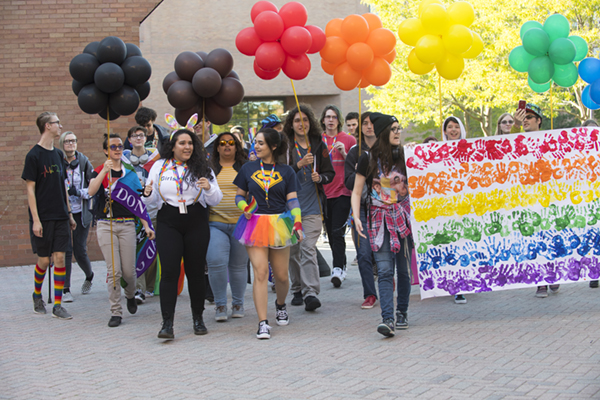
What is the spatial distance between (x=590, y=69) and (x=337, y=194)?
3678 millimetres

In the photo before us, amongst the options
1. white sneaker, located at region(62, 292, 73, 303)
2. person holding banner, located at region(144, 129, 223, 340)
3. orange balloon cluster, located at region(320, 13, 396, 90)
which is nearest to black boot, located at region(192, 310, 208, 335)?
person holding banner, located at region(144, 129, 223, 340)

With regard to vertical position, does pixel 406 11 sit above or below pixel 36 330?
above

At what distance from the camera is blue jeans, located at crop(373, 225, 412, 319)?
591 cm

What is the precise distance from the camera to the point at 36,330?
6.80 metres

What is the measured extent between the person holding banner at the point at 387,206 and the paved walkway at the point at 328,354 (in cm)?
61

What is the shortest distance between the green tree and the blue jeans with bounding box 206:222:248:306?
1227 cm

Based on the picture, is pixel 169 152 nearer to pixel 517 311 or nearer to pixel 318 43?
pixel 318 43

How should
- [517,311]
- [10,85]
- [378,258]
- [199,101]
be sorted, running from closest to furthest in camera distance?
[378,258], [517,311], [199,101], [10,85]

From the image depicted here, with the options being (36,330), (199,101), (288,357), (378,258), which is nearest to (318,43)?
(199,101)

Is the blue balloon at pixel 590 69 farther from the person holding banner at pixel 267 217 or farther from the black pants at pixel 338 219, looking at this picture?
the person holding banner at pixel 267 217

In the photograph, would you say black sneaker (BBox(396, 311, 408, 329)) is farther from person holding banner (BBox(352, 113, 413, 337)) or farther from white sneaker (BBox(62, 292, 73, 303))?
white sneaker (BBox(62, 292, 73, 303))

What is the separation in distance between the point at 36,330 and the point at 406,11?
20077 mm

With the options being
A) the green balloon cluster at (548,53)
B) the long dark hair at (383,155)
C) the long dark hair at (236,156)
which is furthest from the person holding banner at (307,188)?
the green balloon cluster at (548,53)

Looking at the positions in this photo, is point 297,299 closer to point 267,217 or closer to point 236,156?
point 267,217
